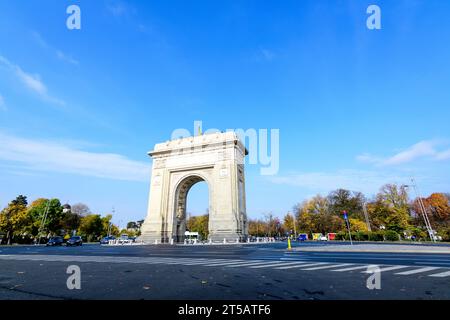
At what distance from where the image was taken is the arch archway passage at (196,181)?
34188 millimetres

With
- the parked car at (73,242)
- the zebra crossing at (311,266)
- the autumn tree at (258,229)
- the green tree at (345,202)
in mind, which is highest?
the green tree at (345,202)

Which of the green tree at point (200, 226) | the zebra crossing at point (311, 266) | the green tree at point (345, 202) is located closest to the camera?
the zebra crossing at point (311, 266)

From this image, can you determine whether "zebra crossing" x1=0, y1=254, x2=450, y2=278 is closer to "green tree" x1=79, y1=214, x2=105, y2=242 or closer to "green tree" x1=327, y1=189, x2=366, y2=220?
"green tree" x1=327, y1=189, x2=366, y2=220

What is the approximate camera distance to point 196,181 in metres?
41.8

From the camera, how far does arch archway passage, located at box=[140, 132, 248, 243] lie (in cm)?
3419

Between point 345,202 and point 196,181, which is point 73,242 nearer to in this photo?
point 196,181

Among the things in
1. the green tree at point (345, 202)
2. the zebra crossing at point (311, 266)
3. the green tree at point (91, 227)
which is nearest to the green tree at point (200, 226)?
the green tree at point (91, 227)

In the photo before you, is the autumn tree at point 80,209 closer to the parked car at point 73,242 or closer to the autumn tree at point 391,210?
the parked car at point 73,242

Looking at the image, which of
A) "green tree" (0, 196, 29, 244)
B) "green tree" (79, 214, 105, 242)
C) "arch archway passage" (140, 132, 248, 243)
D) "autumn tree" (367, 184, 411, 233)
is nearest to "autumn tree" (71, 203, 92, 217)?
"green tree" (79, 214, 105, 242)

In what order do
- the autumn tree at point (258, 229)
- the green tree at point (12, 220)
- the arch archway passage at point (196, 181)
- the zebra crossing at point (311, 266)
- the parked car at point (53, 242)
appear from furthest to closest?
the autumn tree at point (258, 229)
the green tree at point (12, 220)
the parked car at point (53, 242)
the arch archway passage at point (196, 181)
the zebra crossing at point (311, 266)

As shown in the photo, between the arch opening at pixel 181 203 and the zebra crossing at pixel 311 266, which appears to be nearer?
the zebra crossing at pixel 311 266
